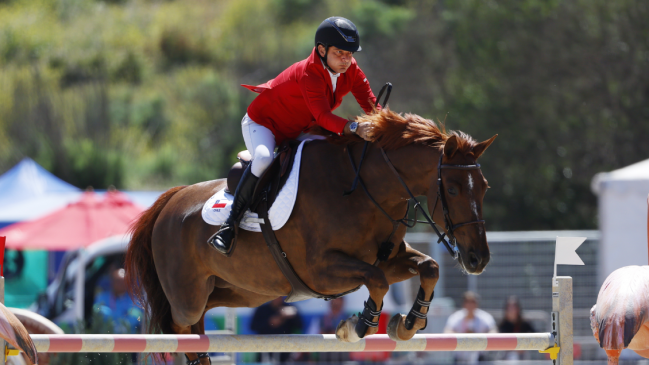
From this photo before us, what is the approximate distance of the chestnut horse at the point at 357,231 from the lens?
149 inches

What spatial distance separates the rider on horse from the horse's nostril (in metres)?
0.94

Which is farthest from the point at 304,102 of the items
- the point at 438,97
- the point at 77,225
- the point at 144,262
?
the point at 438,97

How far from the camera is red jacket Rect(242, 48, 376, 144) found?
411 cm

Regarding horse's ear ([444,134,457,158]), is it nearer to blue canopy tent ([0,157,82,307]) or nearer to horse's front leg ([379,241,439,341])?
horse's front leg ([379,241,439,341])

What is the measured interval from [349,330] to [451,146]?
112cm

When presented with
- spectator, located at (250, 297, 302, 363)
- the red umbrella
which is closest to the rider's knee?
spectator, located at (250, 297, 302, 363)

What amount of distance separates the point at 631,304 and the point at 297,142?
6.94 ft

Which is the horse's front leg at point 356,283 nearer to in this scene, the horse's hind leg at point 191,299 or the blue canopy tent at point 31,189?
the horse's hind leg at point 191,299

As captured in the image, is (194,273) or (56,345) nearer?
(56,345)

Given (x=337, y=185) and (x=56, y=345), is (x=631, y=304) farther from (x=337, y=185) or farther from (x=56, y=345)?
(x=56, y=345)

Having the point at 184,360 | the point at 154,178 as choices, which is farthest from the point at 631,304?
the point at 154,178

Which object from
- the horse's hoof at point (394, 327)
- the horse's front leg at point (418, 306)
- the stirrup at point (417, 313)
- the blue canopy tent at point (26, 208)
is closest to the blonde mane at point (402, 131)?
the horse's front leg at point (418, 306)

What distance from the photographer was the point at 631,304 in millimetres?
3543

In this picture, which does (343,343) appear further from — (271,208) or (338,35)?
(338,35)
